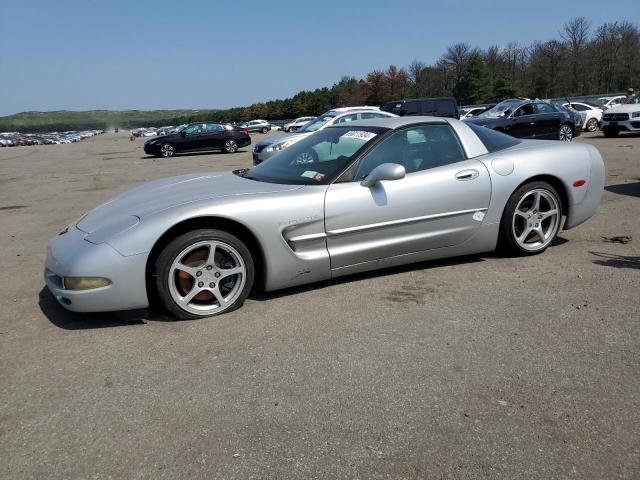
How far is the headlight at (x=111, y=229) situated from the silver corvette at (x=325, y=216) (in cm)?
1

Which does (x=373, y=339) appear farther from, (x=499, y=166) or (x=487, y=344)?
(x=499, y=166)

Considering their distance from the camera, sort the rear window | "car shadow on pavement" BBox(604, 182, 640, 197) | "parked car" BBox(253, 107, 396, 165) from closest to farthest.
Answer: the rear window, "car shadow on pavement" BBox(604, 182, 640, 197), "parked car" BBox(253, 107, 396, 165)

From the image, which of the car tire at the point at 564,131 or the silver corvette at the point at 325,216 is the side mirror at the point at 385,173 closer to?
the silver corvette at the point at 325,216

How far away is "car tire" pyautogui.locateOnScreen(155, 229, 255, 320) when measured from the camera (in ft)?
11.4

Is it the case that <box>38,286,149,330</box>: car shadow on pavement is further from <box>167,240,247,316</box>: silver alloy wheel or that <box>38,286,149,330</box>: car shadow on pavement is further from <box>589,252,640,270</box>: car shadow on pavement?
<box>589,252,640,270</box>: car shadow on pavement

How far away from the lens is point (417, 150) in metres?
4.34

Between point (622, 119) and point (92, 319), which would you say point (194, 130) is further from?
point (92, 319)

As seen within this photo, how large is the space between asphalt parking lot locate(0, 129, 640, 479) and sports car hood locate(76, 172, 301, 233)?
711 millimetres

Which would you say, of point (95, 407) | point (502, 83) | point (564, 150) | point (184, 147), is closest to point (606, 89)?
point (502, 83)

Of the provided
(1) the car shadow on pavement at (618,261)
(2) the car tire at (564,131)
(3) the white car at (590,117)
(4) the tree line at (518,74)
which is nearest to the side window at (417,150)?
(1) the car shadow on pavement at (618,261)

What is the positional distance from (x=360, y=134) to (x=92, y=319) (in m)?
2.49

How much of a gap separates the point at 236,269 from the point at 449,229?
1765 mm

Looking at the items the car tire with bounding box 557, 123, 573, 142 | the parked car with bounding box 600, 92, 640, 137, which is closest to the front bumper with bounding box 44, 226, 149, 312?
the car tire with bounding box 557, 123, 573, 142

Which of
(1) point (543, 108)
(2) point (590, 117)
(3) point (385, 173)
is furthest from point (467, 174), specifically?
(2) point (590, 117)
